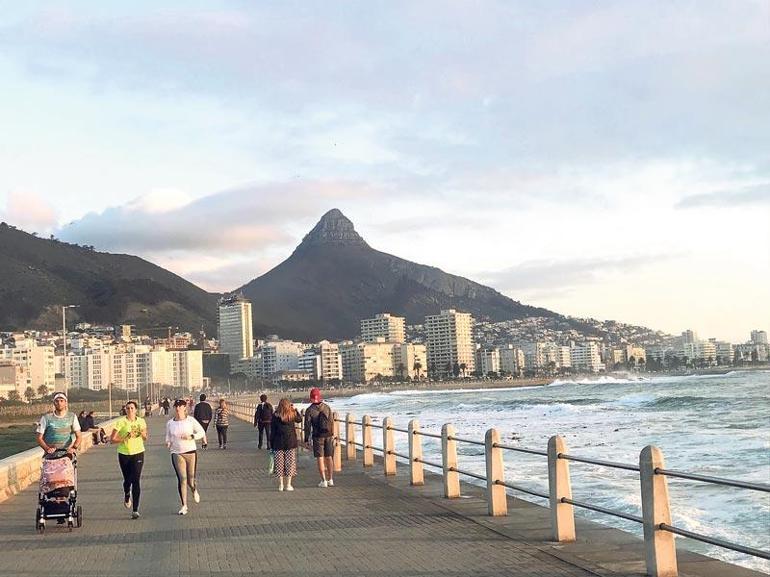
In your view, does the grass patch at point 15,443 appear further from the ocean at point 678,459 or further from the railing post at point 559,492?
the railing post at point 559,492

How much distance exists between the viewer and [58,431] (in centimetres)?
1032

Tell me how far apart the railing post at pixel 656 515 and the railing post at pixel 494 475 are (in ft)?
10.3

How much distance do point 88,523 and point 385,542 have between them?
14.2 ft

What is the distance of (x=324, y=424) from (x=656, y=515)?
862cm

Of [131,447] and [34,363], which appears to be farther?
[34,363]

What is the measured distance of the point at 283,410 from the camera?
14.5 m

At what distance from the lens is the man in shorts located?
10.3 meters

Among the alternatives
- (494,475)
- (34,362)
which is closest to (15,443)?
(494,475)

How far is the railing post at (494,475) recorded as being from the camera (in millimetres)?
10047

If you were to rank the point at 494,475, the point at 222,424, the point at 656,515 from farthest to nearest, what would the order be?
the point at 222,424 < the point at 494,475 < the point at 656,515

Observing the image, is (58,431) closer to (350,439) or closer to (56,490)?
(56,490)

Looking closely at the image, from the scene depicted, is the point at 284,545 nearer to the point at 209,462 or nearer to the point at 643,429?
the point at 209,462

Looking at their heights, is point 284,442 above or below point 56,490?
above

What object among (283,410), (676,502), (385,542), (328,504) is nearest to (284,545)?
(385,542)
